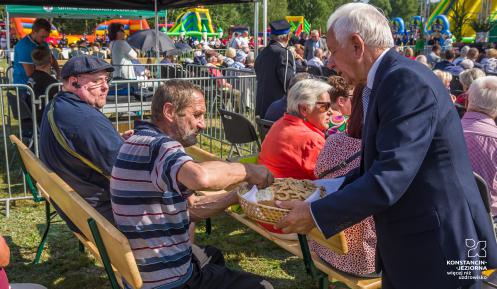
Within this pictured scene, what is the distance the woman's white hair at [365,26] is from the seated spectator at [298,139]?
1.55m

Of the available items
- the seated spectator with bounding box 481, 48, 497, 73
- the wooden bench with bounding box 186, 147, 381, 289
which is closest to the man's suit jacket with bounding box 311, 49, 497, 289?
the wooden bench with bounding box 186, 147, 381, 289

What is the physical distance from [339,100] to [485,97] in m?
1.28

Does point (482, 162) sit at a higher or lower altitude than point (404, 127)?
lower

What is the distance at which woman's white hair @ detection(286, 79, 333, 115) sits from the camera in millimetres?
3572

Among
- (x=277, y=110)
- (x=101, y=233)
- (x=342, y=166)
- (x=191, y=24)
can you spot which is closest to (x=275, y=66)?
(x=277, y=110)

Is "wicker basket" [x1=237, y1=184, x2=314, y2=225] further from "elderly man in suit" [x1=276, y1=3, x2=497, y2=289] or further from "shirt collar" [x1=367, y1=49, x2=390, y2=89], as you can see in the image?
"shirt collar" [x1=367, y1=49, x2=390, y2=89]

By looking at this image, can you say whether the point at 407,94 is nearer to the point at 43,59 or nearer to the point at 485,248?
the point at 485,248

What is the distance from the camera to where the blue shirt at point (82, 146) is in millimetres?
3160

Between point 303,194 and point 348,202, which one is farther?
point 303,194

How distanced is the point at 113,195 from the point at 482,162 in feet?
8.00

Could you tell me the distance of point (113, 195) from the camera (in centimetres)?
228

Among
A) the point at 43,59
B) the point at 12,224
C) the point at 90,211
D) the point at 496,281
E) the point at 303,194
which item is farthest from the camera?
the point at 43,59

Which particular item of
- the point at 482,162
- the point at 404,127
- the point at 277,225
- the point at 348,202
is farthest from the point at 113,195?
the point at 482,162

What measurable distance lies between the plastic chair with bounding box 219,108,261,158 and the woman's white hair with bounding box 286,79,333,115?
6.28ft
